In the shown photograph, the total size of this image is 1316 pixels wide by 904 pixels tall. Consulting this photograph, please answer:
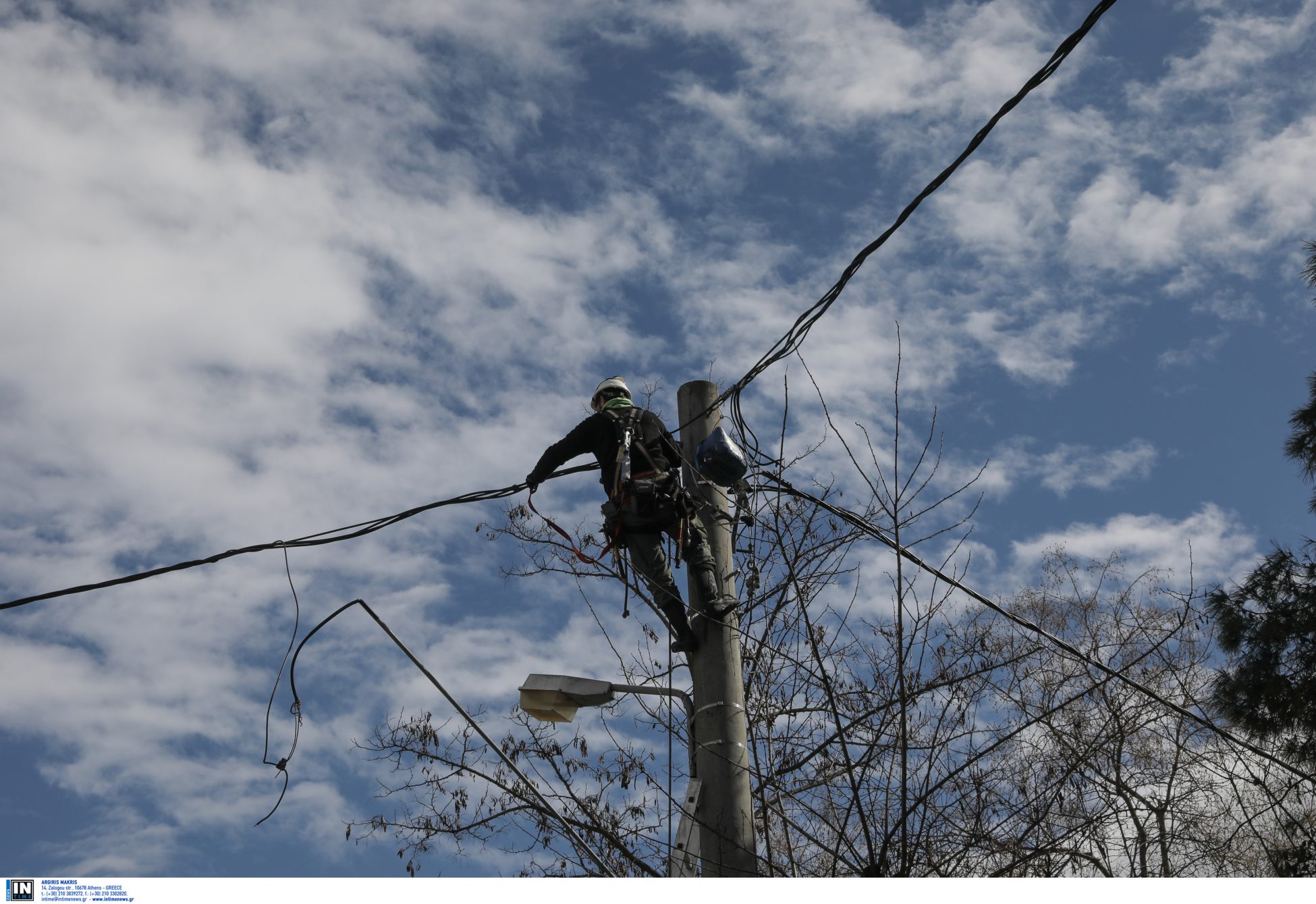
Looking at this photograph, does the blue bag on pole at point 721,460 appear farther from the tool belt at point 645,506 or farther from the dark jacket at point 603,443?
the dark jacket at point 603,443

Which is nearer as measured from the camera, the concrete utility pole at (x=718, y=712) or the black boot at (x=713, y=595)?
the concrete utility pole at (x=718, y=712)

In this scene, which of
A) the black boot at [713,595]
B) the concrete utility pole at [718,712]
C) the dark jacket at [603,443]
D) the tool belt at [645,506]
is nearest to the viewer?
the concrete utility pole at [718,712]

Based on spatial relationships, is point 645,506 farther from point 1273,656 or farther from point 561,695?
point 1273,656

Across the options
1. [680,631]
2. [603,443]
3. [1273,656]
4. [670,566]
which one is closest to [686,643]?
[680,631]

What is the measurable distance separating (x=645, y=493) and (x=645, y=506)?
0.07 m

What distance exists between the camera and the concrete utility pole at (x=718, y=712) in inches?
181

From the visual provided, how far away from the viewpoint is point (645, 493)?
226 inches

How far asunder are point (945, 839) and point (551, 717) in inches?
81.5

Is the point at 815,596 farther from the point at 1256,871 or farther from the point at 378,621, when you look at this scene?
the point at 1256,871

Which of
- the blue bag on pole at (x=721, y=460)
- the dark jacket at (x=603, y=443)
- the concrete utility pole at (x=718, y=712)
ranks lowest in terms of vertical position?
the concrete utility pole at (x=718, y=712)

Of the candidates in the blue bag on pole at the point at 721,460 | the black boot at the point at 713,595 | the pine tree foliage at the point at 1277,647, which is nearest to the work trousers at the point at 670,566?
the black boot at the point at 713,595

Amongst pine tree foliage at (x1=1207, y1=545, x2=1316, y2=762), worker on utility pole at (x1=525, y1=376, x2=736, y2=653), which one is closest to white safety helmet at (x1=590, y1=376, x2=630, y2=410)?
worker on utility pole at (x1=525, y1=376, x2=736, y2=653)

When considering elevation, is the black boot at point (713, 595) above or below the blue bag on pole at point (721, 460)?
below

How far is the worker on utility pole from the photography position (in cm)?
526
